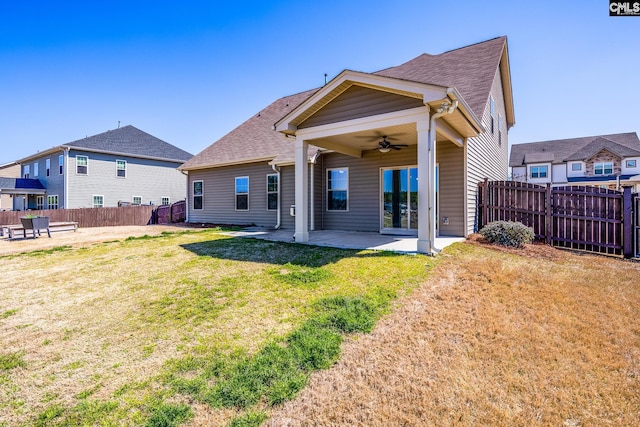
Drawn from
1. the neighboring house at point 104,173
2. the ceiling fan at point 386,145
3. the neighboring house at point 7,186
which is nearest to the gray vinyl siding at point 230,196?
the ceiling fan at point 386,145

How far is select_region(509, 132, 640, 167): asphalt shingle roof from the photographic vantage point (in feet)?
94.4

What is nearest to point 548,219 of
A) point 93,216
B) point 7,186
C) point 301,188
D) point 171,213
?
point 301,188

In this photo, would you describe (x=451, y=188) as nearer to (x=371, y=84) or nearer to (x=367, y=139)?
(x=367, y=139)

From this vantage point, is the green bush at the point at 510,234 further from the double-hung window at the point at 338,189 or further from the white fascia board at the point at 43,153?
the white fascia board at the point at 43,153

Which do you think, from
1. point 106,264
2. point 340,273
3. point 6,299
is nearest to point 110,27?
point 106,264

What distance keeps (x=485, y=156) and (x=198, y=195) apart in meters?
13.6

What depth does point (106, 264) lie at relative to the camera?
6.37 meters

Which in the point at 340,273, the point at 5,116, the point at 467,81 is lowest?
the point at 340,273

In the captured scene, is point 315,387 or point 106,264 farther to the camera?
point 106,264

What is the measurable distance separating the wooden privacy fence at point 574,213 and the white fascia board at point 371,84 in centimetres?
506

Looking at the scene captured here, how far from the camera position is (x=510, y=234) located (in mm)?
7504

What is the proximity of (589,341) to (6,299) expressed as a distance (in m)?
7.80

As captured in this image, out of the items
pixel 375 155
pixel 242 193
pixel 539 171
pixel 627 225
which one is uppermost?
pixel 539 171

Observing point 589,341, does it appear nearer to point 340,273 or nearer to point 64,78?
point 340,273
